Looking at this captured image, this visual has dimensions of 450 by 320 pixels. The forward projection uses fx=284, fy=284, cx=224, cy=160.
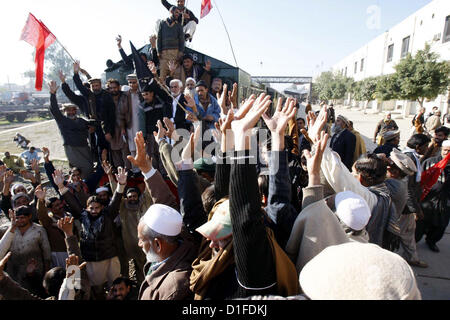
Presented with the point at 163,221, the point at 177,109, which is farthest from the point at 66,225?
the point at 177,109

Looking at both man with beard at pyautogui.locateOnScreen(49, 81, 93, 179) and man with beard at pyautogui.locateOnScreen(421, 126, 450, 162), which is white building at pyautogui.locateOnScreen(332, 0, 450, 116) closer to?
man with beard at pyautogui.locateOnScreen(421, 126, 450, 162)

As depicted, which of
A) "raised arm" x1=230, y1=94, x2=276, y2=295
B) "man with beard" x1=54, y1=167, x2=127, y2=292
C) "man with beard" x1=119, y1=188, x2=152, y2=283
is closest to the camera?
"raised arm" x1=230, y1=94, x2=276, y2=295

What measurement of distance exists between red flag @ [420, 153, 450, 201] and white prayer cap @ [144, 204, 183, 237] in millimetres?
3359

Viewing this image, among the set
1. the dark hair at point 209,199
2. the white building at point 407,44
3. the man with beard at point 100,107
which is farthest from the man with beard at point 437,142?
the white building at point 407,44

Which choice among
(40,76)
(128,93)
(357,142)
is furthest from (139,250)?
(40,76)

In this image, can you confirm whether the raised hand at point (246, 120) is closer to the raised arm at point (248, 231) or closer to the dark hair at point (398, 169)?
the raised arm at point (248, 231)

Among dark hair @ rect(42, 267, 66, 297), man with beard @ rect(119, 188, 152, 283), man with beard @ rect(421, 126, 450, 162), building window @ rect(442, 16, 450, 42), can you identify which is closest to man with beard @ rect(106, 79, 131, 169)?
man with beard @ rect(119, 188, 152, 283)

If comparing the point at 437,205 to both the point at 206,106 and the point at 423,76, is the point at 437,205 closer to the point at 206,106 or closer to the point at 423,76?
the point at 206,106

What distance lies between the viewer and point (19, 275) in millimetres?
2631

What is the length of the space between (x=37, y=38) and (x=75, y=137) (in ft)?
5.82

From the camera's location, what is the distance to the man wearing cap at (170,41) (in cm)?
573

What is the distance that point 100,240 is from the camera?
2.70 metres

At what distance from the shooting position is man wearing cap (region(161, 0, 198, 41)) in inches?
238
